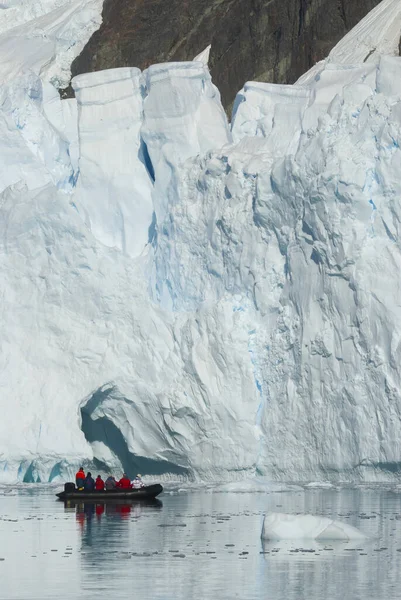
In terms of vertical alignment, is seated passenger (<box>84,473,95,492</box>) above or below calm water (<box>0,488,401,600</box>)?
below

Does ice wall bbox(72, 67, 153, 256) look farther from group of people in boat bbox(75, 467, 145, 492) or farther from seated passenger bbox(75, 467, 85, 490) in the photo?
group of people in boat bbox(75, 467, 145, 492)

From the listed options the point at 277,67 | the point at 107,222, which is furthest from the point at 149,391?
the point at 277,67

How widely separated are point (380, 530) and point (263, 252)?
9.08 m

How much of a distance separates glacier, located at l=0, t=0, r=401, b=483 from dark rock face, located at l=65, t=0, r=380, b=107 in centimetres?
1005

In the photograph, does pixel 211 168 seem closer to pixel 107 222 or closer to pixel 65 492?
pixel 107 222

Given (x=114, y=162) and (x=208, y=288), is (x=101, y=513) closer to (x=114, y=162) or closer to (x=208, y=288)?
(x=208, y=288)

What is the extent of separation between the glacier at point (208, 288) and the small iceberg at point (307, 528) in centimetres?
718

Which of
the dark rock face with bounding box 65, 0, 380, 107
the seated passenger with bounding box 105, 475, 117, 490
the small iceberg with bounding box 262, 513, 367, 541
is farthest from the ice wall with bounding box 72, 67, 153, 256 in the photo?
the small iceberg with bounding box 262, 513, 367, 541

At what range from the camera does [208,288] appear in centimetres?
2617

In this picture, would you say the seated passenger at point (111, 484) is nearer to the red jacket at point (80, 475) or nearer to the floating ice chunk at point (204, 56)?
the red jacket at point (80, 475)

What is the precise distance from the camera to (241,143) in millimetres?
26906

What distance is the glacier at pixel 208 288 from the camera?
24.4m

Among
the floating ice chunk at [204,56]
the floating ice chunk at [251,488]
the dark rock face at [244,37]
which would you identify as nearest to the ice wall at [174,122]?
the floating ice chunk at [251,488]

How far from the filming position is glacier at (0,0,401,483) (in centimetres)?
2438
